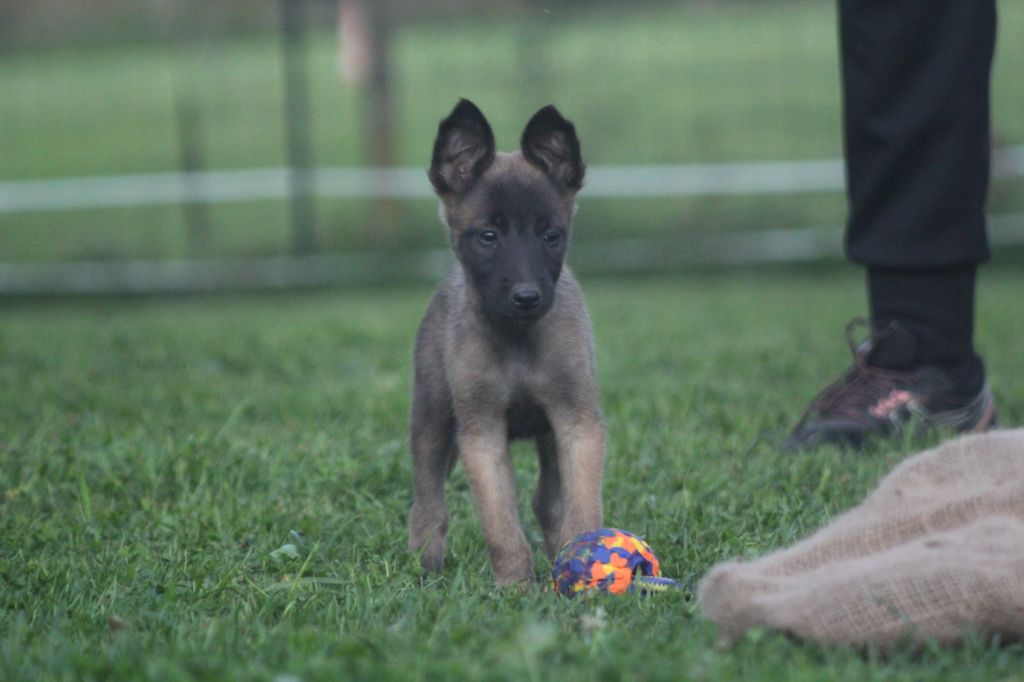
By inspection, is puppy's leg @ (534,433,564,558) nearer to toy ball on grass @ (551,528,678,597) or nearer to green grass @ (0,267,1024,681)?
green grass @ (0,267,1024,681)

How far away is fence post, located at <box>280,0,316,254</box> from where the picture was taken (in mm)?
14125

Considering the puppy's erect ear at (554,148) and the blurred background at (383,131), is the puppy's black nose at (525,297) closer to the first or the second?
the puppy's erect ear at (554,148)

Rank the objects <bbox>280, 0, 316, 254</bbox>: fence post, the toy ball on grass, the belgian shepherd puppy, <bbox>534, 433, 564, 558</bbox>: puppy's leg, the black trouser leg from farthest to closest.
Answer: <bbox>280, 0, 316, 254</bbox>: fence post < the black trouser leg < <bbox>534, 433, 564, 558</bbox>: puppy's leg < the belgian shepherd puppy < the toy ball on grass

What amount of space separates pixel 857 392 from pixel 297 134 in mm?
10251

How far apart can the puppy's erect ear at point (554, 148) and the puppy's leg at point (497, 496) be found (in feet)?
2.23

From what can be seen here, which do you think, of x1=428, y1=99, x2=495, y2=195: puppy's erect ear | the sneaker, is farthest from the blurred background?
x1=428, y1=99, x2=495, y2=195: puppy's erect ear

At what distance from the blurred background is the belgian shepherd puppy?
979cm

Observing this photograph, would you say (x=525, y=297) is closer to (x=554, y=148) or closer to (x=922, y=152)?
(x=554, y=148)

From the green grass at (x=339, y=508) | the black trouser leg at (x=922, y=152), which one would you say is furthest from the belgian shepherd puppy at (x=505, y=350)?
the black trouser leg at (x=922, y=152)

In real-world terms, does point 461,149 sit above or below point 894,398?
above

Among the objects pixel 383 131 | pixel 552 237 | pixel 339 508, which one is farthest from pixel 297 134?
pixel 552 237

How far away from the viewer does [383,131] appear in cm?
1557

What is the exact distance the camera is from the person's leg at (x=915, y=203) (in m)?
4.72

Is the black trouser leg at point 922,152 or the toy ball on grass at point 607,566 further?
the black trouser leg at point 922,152
